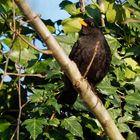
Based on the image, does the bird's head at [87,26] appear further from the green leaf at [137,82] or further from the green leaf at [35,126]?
the green leaf at [35,126]

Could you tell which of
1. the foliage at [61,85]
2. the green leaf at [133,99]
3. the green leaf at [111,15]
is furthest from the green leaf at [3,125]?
A: the green leaf at [111,15]

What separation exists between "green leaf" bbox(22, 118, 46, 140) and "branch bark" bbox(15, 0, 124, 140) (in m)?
0.55

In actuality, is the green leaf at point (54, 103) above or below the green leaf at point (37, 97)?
below

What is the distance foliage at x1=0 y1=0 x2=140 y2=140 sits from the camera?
2701 millimetres

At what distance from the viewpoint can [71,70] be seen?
1.79 m

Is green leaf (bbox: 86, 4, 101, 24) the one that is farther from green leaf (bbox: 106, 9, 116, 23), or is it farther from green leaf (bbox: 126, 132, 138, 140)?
green leaf (bbox: 126, 132, 138, 140)

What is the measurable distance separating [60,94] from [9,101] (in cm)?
39

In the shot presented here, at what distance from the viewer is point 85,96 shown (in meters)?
1.93

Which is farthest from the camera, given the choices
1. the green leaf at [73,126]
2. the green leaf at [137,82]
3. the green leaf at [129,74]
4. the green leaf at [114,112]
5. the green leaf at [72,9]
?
the green leaf at [72,9]

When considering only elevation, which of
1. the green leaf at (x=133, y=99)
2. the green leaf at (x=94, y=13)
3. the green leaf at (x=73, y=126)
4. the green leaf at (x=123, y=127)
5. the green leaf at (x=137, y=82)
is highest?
the green leaf at (x=94, y=13)

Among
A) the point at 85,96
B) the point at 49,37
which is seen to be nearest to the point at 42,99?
the point at 85,96

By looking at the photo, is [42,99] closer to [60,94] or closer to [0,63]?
[60,94]

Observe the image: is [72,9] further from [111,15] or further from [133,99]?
[133,99]

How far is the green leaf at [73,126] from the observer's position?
263 cm
